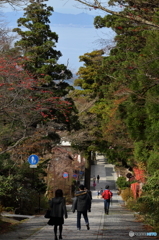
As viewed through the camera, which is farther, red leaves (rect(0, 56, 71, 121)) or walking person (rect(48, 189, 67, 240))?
red leaves (rect(0, 56, 71, 121))

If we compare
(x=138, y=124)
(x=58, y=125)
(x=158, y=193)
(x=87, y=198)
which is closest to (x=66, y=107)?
(x=58, y=125)

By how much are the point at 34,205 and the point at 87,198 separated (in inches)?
412

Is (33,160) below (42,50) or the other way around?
below

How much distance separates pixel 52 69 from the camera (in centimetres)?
2717

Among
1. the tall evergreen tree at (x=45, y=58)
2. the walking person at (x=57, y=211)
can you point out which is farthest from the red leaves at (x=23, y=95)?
the walking person at (x=57, y=211)

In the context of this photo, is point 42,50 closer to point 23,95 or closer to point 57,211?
point 23,95

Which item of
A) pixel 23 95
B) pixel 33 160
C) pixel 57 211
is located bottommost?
pixel 57 211

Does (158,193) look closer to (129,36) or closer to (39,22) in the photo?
(129,36)

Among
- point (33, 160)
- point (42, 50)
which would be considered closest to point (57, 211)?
point (33, 160)

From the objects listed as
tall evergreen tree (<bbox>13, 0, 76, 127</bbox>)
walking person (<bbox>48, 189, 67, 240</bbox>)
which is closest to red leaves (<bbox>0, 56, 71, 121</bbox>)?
tall evergreen tree (<bbox>13, 0, 76, 127</bbox>)

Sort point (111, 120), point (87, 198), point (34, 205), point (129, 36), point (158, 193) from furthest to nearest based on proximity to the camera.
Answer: point (111, 120) → point (129, 36) → point (34, 205) → point (158, 193) → point (87, 198)

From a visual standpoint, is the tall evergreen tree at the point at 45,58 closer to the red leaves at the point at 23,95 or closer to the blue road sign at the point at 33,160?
the red leaves at the point at 23,95

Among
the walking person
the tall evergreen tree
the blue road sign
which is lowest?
the walking person

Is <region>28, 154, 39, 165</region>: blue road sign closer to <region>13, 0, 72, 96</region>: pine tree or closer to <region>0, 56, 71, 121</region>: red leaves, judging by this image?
<region>0, 56, 71, 121</region>: red leaves
